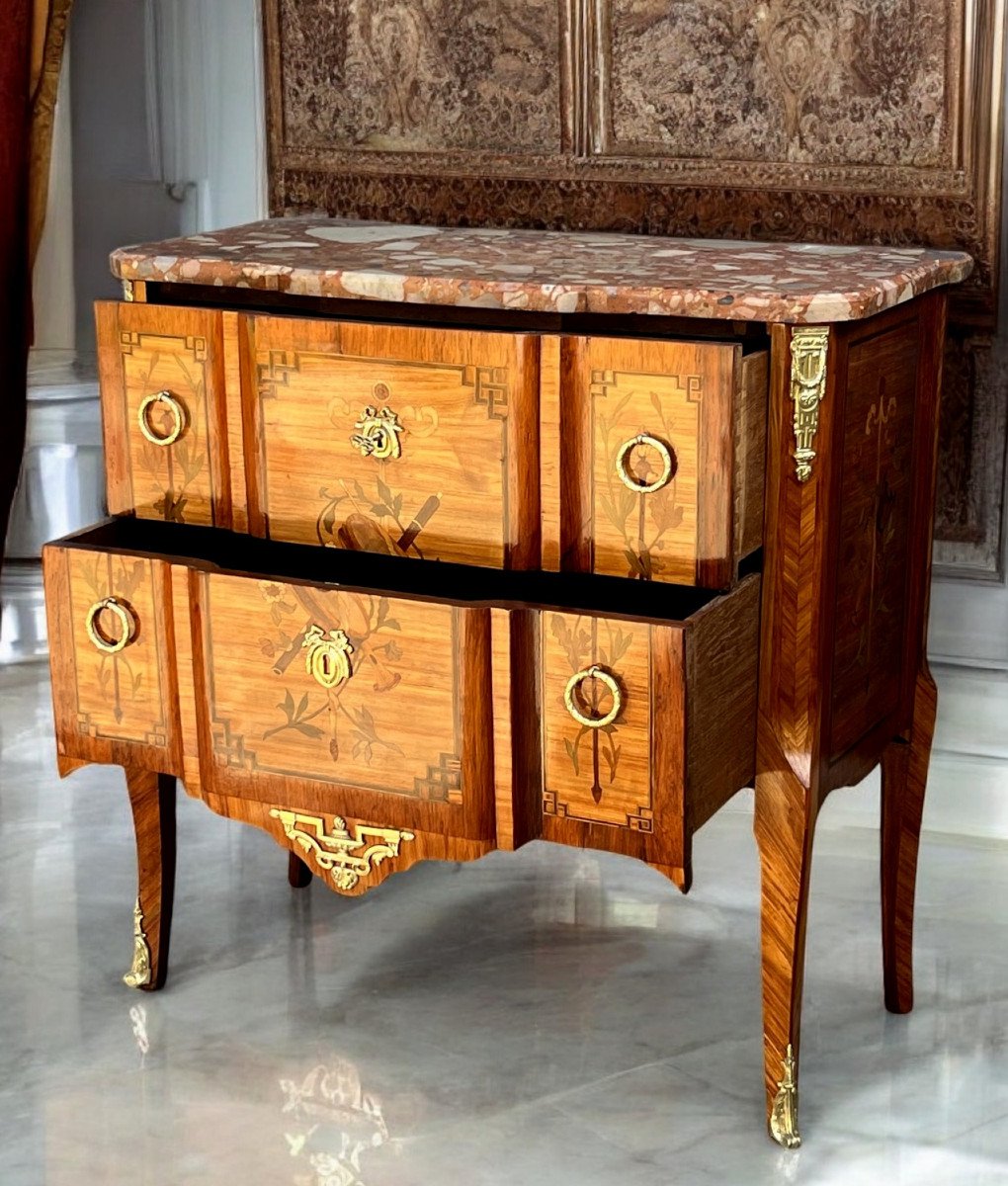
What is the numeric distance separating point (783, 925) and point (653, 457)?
483mm

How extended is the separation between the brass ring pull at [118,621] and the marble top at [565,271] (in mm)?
342

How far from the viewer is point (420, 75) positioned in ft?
8.21

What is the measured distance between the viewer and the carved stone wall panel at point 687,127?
224 cm

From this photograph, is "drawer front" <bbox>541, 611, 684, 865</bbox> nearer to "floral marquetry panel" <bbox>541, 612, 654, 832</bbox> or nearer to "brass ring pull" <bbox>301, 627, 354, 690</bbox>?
"floral marquetry panel" <bbox>541, 612, 654, 832</bbox>

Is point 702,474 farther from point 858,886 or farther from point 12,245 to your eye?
point 12,245

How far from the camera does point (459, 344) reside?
1.81 metres

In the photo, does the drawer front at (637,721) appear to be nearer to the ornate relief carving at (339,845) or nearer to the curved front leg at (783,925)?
the curved front leg at (783,925)

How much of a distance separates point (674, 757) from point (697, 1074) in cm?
46

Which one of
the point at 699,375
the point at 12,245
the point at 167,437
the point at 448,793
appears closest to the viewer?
the point at 699,375

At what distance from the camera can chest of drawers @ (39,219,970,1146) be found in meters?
1.76

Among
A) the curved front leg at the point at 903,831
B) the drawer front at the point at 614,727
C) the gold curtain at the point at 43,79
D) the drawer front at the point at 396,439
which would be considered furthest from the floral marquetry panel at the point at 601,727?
the gold curtain at the point at 43,79

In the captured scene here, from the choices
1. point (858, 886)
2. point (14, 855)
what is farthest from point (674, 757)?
point (14, 855)

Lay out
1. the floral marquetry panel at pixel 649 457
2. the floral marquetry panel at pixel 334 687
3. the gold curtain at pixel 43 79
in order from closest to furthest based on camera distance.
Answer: the floral marquetry panel at pixel 649 457
the floral marquetry panel at pixel 334 687
the gold curtain at pixel 43 79

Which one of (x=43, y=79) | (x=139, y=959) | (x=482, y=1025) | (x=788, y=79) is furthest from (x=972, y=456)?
(x=43, y=79)
